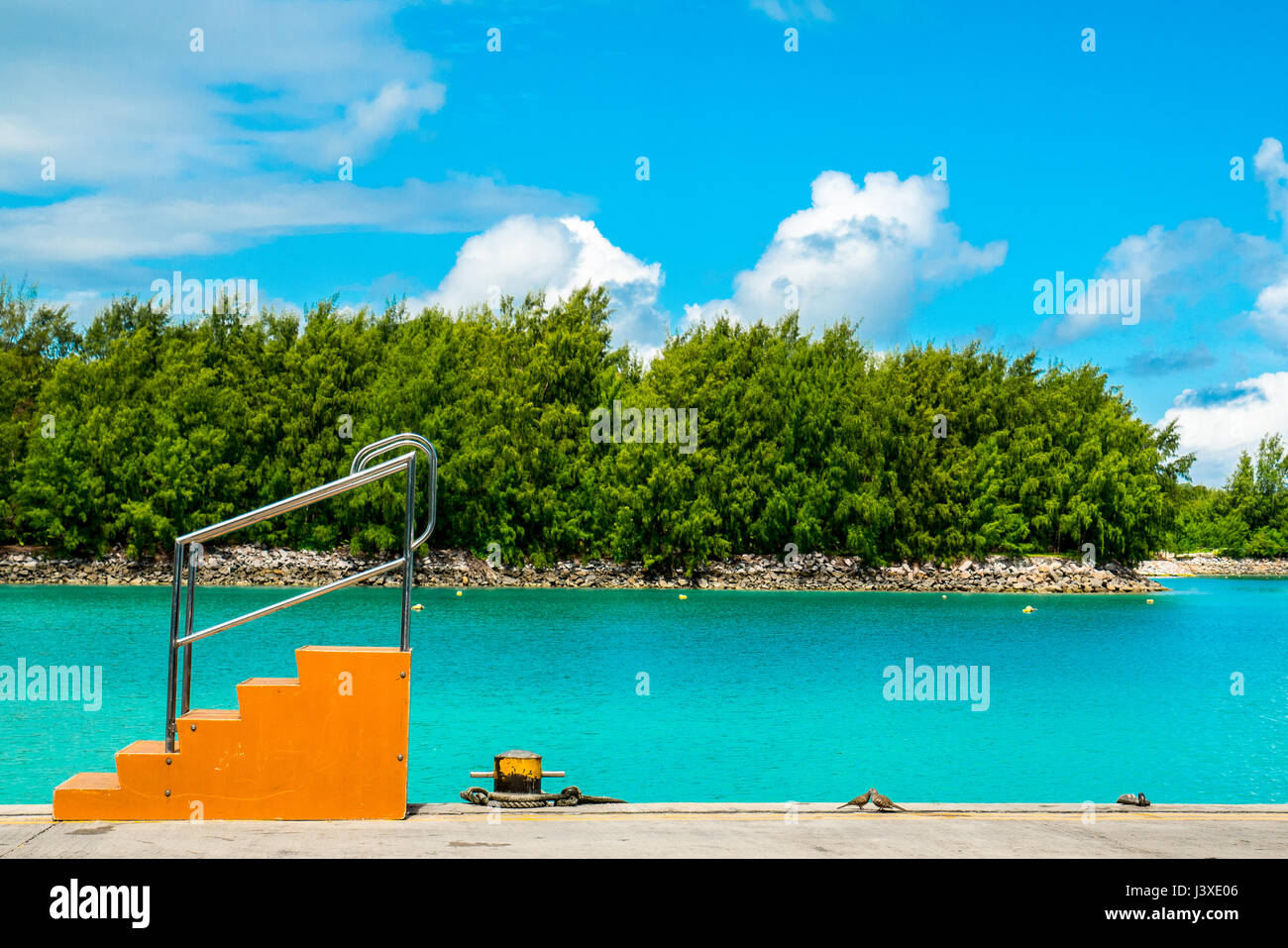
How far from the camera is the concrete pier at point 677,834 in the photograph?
20.1ft

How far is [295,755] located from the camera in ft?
23.1

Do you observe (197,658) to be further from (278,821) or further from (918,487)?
(918,487)

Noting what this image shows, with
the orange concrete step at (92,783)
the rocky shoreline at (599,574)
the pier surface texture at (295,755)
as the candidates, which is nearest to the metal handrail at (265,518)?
the pier surface texture at (295,755)

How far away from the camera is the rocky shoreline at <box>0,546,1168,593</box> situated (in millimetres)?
64938

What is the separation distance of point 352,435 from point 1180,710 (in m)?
52.1

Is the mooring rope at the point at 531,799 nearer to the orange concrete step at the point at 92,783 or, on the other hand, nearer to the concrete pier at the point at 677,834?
the concrete pier at the point at 677,834

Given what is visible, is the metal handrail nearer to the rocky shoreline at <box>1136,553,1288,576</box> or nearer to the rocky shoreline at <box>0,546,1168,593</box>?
the rocky shoreline at <box>0,546,1168,593</box>

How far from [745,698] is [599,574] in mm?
47236

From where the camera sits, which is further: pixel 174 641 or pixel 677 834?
pixel 174 641

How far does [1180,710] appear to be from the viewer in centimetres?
2628

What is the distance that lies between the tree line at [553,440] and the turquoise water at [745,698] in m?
16.5

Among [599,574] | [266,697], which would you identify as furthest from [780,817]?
[599,574]

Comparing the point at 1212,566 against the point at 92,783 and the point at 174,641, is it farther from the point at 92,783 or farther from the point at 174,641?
the point at 92,783
